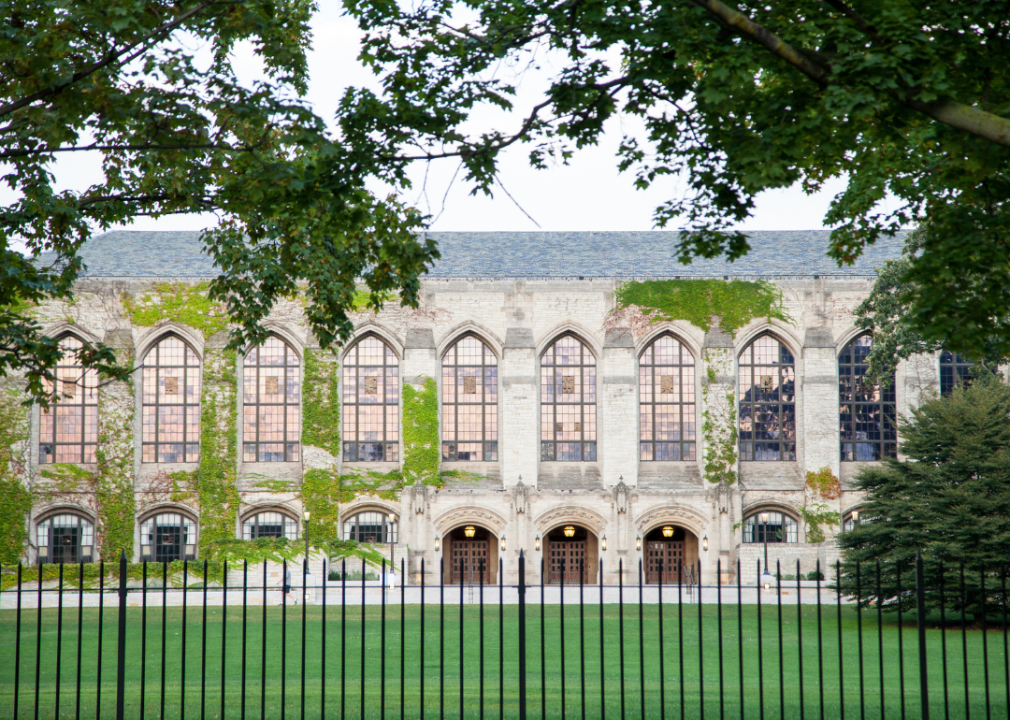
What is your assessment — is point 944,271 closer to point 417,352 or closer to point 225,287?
point 225,287

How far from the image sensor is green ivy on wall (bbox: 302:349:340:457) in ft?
118

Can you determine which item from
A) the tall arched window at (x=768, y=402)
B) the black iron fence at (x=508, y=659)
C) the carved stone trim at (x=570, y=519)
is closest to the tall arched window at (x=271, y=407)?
the carved stone trim at (x=570, y=519)

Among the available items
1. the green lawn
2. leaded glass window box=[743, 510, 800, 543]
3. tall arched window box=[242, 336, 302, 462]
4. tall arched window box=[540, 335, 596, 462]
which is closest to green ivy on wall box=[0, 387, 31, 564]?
tall arched window box=[242, 336, 302, 462]

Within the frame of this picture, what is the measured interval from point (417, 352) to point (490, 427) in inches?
145

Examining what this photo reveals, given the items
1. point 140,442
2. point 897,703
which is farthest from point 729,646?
point 140,442

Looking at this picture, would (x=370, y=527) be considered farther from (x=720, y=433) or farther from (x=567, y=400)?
(x=720, y=433)

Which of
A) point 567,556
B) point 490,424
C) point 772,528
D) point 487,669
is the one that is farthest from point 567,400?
point 487,669

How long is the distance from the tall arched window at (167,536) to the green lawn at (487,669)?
1245 centimetres

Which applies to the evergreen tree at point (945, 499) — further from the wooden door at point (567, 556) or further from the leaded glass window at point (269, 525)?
the leaded glass window at point (269, 525)

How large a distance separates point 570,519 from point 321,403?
9.35 meters

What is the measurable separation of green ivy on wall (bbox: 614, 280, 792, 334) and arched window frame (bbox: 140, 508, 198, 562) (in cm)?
1661

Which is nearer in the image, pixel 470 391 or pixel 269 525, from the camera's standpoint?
pixel 269 525

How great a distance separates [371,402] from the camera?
3684cm

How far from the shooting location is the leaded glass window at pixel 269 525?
3594cm
